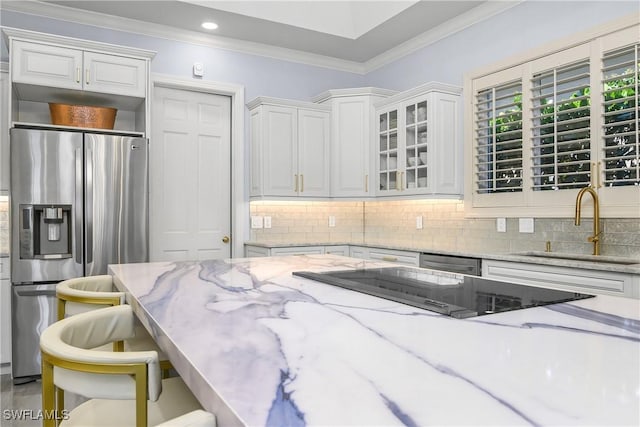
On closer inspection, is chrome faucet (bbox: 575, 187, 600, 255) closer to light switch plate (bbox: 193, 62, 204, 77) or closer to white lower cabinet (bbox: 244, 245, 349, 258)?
white lower cabinet (bbox: 244, 245, 349, 258)

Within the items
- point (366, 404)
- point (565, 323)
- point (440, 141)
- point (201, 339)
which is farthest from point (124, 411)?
point (440, 141)

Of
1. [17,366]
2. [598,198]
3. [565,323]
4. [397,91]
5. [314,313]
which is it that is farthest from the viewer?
[397,91]

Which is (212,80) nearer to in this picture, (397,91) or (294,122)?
(294,122)

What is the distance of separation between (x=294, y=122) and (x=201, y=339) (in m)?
3.93

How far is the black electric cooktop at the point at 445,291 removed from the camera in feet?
4.62

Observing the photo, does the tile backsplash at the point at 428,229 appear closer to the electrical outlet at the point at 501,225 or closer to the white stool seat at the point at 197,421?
the electrical outlet at the point at 501,225

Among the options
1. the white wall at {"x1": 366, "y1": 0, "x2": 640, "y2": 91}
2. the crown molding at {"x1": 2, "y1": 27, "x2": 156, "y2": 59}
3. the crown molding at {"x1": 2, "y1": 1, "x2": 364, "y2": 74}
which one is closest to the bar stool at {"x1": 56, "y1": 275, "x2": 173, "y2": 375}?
the crown molding at {"x1": 2, "y1": 27, "x2": 156, "y2": 59}

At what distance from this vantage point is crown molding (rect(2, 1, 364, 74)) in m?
3.98

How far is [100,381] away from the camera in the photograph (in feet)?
3.69

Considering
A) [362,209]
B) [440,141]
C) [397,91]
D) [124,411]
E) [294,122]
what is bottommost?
[124,411]

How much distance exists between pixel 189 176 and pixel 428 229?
2.36m

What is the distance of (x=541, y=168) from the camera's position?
3535 millimetres

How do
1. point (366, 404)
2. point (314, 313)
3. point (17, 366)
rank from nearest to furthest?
point (366, 404)
point (314, 313)
point (17, 366)

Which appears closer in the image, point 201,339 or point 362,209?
point 201,339
